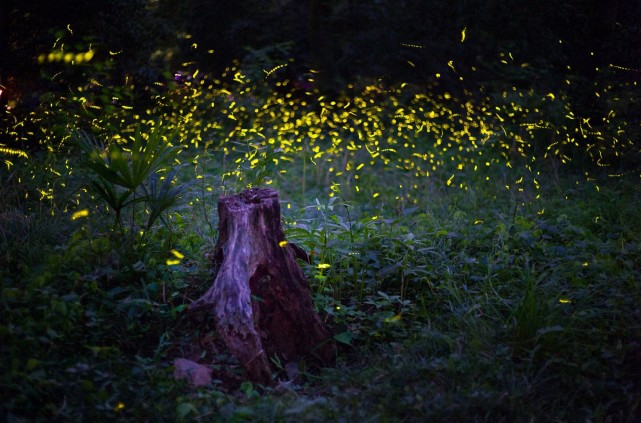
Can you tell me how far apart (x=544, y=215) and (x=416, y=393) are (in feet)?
10.7

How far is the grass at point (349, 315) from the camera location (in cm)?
311

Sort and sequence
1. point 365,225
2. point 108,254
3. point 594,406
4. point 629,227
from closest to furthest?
point 594,406 → point 108,254 → point 365,225 → point 629,227

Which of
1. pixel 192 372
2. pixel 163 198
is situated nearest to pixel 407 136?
pixel 163 198

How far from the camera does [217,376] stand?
3443 millimetres

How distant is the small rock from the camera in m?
3.30

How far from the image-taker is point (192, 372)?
10.9 ft

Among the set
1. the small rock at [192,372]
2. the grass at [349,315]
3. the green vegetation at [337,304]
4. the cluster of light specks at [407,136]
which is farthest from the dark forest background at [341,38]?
the small rock at [192,372]

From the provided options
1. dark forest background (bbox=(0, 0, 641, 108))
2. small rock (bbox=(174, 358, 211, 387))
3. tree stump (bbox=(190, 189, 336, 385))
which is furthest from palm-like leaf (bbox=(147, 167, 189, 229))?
dark forest background (bbox=(0, 0, 641, 108))

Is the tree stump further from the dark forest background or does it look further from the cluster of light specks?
the dark forest background

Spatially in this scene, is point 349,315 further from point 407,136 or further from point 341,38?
point 341,38

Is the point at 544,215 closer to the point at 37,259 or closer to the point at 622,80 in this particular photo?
the point at 622,80

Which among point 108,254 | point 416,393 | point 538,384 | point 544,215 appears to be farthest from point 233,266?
point 544,215

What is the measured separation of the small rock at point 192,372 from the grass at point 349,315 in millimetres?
87

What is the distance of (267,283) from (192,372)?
76 centimetres
